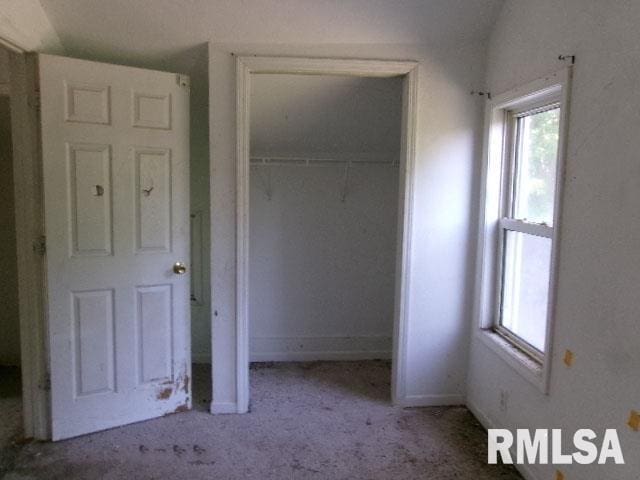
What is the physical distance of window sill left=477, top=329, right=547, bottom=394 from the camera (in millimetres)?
2246

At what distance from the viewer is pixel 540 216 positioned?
2473mm

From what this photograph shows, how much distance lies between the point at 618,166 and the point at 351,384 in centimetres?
226

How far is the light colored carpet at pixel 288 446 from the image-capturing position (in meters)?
2.42

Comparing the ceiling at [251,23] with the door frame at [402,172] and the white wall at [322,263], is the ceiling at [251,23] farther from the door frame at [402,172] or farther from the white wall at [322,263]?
the white wall at [322,263]

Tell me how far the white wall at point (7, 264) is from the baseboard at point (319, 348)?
1.67 m

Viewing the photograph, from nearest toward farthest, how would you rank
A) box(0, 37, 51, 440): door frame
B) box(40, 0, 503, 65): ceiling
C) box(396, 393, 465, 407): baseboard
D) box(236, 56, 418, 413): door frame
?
box(0, 37, 51, 440): door frame
box(40, 0, 503, 65): ceiling
box(236, 56, 418, 413): door frame
box(396, 393, 465, 407): baseboard

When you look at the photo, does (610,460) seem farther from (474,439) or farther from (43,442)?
(43,442)

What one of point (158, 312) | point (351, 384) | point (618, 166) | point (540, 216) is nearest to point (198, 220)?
point (158, 312)

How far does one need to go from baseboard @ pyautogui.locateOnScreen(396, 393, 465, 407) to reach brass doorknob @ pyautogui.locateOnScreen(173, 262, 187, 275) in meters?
1.51

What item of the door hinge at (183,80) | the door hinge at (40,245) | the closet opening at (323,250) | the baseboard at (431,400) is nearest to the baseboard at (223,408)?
the closet opening at (323,250)

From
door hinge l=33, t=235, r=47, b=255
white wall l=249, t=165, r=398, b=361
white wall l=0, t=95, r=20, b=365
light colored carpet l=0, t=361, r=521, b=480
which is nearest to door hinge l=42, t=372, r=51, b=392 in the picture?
light colored carpet l=0, t=361, r=521, b=480

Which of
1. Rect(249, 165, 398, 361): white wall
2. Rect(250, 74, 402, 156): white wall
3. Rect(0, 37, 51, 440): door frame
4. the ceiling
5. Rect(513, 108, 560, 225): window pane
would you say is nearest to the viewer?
Rect(513, 108, 560, 225): window pane

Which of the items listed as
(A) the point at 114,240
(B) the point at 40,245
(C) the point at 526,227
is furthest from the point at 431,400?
(B) the point at 40,245
